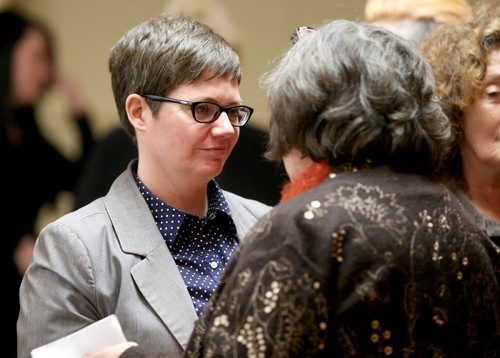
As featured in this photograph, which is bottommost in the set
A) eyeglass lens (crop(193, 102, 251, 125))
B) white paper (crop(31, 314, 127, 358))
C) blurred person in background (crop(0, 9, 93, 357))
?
blurred person in background (crop(0, 9, 93, 357))

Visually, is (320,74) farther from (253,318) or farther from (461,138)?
(461,138)

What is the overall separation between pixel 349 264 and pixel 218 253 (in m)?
0.79

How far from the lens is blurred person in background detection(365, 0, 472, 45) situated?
11.2 ft

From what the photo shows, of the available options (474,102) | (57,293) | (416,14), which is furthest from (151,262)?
(416,14)

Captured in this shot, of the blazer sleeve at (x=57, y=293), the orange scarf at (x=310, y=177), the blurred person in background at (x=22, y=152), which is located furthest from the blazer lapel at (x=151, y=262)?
the blurred person in background at (x=22, y=152)

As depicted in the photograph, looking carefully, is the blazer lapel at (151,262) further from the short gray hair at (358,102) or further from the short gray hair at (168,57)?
the short gray hair at (358,102)

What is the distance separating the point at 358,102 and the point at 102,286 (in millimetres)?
819

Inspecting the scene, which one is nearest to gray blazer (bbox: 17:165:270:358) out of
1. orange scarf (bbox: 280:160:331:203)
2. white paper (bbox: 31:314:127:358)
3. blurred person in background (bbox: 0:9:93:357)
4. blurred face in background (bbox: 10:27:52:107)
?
white paper (bbox: 31:314:127:358)

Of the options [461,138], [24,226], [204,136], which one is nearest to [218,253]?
[204,136]

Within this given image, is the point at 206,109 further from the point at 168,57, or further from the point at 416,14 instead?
the point at 416,14

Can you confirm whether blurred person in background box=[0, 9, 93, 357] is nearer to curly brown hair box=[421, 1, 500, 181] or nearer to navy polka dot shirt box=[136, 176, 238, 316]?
navy polka dot shirt box=[136, 176, 238, 316]

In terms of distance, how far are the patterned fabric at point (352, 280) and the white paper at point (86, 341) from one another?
347 millimetres

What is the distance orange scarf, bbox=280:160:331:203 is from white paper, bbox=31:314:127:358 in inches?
20.8

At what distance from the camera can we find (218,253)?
8.98 feet
